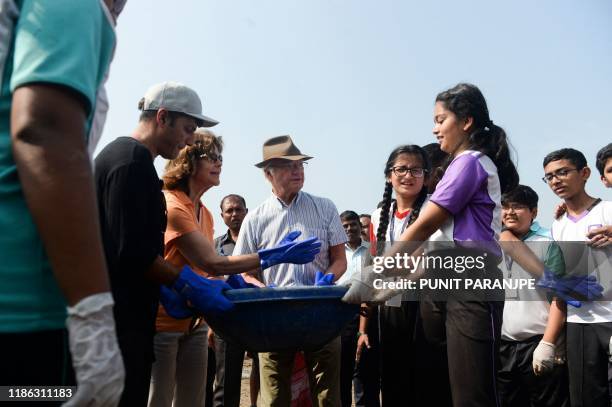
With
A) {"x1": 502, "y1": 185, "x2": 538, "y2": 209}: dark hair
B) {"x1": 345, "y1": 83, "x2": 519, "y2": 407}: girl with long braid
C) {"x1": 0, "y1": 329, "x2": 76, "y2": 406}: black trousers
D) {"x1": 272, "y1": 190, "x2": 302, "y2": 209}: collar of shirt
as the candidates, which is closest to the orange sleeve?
{"x1": 345, "y1": 83, "x2": 519, "y2": 407}: girl with long braid

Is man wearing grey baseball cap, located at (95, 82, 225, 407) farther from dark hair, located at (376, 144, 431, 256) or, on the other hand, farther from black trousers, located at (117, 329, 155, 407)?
dark hair, located at (376, 144, 431, 256)

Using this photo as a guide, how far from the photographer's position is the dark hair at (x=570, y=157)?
4461mm

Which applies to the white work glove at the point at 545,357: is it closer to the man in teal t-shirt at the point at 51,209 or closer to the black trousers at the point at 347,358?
the black trousers at the point at 347,358

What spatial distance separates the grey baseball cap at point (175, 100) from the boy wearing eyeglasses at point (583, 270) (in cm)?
282

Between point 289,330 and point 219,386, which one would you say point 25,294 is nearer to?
point 289,330

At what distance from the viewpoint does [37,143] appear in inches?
39.1

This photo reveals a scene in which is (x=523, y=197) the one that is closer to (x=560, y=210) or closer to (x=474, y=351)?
(x=560, y=210)

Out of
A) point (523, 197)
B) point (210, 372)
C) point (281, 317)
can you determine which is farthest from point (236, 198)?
point (281, 317)

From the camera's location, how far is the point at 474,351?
2.76 meters

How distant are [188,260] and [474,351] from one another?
159 centimetres

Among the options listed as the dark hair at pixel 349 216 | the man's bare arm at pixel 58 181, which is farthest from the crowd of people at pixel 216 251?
the dark hair at pixel 349 216

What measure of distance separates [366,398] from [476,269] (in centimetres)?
317

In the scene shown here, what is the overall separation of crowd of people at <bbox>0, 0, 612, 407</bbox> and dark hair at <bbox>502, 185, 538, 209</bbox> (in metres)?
0.01

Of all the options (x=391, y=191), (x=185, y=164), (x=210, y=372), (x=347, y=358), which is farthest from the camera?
(x=347, y=358)
